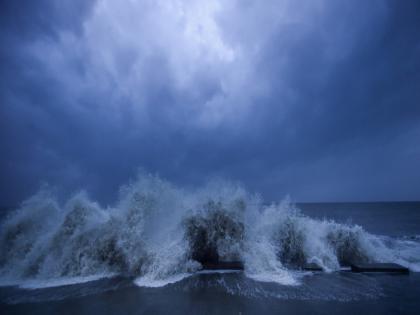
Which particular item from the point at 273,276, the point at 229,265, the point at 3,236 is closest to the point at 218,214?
the point at 229,265

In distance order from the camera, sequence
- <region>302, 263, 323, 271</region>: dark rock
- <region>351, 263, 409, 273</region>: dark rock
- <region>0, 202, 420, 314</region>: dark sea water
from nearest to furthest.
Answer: <region>0, 202, 420, 314</region>: dark sea water, <region>351, 263, 409, 273</region>: dark rock, <region>302, 263, 323, 271</region>: dark rock

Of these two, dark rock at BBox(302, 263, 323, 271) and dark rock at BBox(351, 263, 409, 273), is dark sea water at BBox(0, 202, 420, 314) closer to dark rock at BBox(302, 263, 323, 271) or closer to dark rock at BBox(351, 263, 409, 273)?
dark rock at BBox(351, 263, 409, 273)

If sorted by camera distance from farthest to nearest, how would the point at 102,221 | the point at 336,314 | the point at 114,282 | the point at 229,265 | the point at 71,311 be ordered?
1. the point at 102,221
2. the point at 229,265
3. the point at 114,282
4. the point at 71,311
5. the point at 336,314

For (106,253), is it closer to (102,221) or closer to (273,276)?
(102,221)

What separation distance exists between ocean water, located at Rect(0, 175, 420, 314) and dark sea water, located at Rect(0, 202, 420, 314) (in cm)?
3

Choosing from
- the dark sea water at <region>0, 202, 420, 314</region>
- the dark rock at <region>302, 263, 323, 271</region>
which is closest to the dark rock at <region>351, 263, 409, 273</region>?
the dark sea water at <region>0, 202, 420, 314</region>

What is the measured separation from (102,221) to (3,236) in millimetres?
4310

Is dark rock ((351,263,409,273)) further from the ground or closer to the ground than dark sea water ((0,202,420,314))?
further from the ground

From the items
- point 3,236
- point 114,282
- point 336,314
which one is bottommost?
point 336,314

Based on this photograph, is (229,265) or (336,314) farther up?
(229,265)

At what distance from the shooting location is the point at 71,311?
489cm

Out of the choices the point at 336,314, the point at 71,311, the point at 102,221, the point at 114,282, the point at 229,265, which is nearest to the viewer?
the point at 336,314

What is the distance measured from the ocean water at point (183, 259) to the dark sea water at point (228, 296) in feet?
0.08

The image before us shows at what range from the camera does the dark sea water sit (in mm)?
4723
